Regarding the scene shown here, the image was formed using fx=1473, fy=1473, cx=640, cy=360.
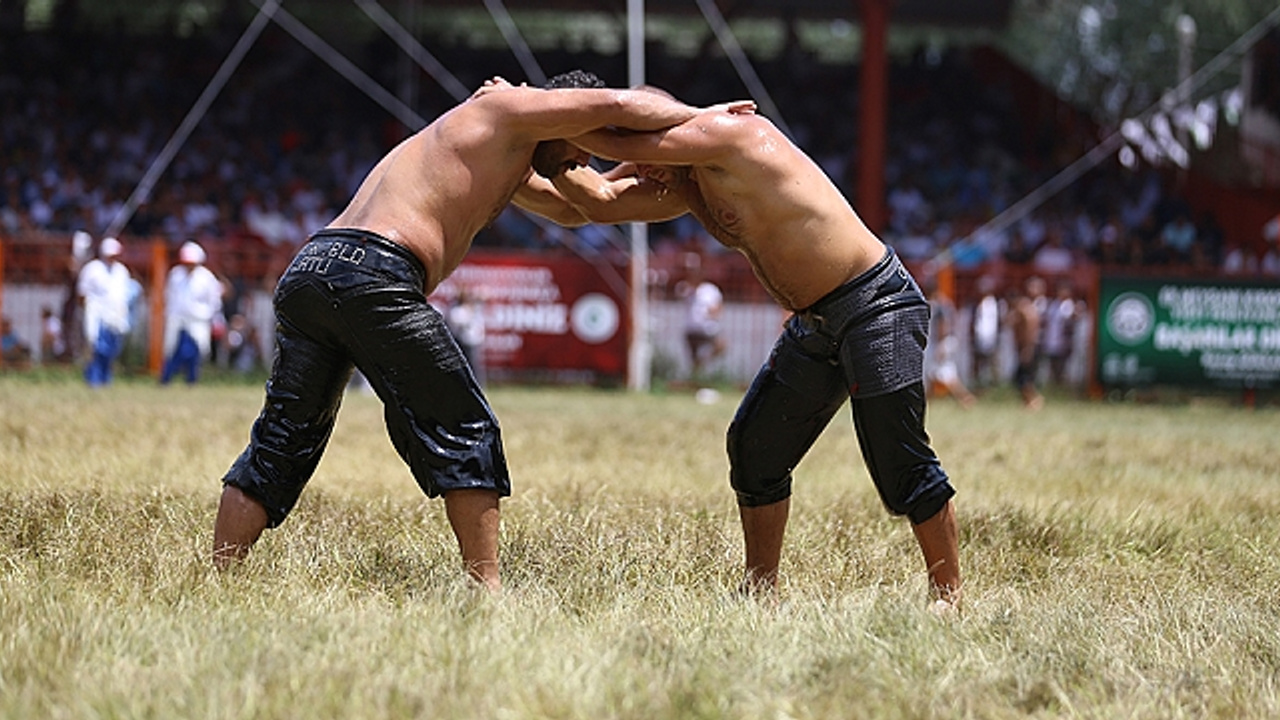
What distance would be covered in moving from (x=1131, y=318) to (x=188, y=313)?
12.4 metres

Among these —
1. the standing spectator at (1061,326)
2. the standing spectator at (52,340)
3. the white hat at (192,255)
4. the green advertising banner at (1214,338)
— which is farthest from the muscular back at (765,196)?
the green advertising banner at (1214,338)

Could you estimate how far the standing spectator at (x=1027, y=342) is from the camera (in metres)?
18.8

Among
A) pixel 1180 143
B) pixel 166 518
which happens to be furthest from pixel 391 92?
pixel 166 518

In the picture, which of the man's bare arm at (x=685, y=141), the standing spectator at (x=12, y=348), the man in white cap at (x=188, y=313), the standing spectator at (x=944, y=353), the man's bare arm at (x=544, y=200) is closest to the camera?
the man's bare arm at (x=685, y=141)

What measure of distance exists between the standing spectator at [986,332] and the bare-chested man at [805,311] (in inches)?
636

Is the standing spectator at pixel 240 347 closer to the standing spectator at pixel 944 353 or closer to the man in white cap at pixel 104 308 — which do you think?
the man in white cap at pixel 104 308

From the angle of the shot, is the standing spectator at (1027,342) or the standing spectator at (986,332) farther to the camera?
the standing spectator at (986,332)

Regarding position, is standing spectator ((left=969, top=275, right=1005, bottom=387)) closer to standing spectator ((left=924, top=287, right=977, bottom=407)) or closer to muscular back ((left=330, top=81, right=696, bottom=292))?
standing spectator ((left=924, top=287, right=977, bottom=407))

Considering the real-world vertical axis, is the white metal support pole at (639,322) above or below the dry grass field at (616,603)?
above

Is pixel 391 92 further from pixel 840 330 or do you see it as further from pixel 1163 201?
pixel 840 330

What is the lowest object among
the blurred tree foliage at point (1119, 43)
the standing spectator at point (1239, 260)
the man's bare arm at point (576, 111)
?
the man's bare arm at point (576, 111)

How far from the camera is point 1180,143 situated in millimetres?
29547

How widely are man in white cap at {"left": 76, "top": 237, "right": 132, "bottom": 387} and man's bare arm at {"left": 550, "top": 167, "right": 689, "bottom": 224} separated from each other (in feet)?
41.7

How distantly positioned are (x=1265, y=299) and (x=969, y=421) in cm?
751
